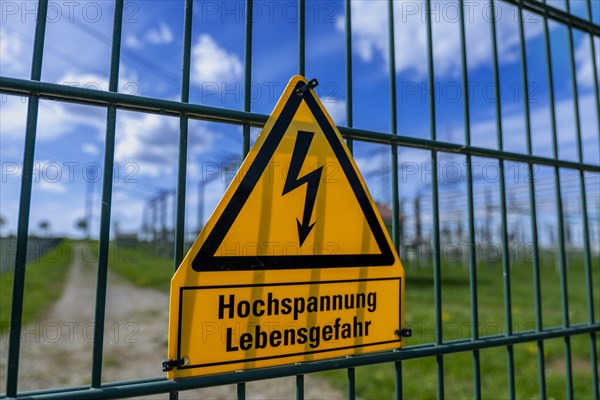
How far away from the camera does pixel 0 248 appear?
1.29 m

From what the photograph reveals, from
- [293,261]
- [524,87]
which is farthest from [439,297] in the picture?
[524,87]

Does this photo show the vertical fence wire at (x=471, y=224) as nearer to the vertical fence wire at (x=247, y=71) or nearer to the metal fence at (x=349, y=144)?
the metal fence at (x=349, y=144)

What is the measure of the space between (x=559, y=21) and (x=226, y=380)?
95.6 inches

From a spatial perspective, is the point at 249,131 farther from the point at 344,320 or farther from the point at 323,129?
the point at 344,320

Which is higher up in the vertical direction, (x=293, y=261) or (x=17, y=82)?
(x=17, y=82)

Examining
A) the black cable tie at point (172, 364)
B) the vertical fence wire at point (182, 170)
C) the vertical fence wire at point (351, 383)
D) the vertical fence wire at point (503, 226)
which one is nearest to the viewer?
the black cable tie at point (172, 364)

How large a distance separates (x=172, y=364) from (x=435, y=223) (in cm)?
110

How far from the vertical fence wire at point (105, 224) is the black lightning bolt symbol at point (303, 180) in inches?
19.5

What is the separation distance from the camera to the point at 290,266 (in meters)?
1.33

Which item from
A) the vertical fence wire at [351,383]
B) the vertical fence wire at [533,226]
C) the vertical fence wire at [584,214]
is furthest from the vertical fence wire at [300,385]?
the vertical fence wire at [584,214]

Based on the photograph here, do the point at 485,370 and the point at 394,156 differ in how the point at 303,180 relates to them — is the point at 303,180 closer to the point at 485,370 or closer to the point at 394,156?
the point at 394,156

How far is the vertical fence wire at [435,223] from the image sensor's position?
5.33 ft

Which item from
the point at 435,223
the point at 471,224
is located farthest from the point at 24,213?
the point at 471,224

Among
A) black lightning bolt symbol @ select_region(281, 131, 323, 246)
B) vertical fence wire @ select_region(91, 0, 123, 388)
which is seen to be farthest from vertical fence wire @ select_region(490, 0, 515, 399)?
vertical fence wire @ select_region(91, 0, 123, 388)
